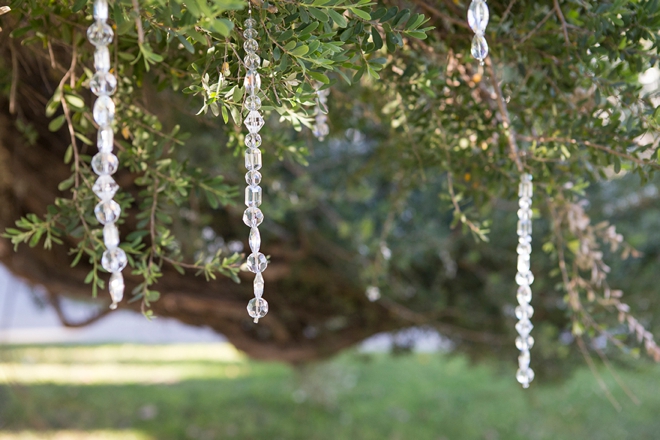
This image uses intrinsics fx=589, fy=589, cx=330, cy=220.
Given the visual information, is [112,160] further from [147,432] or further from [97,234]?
[147,432]

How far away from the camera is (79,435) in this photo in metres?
4.14

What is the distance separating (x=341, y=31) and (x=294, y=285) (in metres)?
2.05

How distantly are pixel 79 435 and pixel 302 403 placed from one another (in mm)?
1707

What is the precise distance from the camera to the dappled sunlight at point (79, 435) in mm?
4031

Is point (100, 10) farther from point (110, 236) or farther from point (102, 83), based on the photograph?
point (110, 236)

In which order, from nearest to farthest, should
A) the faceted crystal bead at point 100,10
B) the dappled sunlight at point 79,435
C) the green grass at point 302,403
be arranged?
1. the faceted crystal bead at point 100,10
2. the dappled sunlight at point 79,435
3. the green grass at point 302,403

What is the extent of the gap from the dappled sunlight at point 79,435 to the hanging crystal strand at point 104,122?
13.0 feet

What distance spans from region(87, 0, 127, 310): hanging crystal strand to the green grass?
3.28 meters

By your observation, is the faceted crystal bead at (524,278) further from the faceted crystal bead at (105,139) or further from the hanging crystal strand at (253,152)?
the faceted crystal bead at (105,139)

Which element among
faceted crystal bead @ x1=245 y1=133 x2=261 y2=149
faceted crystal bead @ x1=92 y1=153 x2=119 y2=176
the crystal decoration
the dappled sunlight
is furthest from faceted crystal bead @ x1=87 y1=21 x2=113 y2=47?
the dappled sunlight

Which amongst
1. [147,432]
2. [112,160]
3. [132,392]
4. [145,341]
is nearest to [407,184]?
[112,160]

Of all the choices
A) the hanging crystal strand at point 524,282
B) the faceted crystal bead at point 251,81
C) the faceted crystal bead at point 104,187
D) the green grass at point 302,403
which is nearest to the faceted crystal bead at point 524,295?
the hanging crystal strand at point 524,282

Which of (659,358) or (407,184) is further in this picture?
(407,184)

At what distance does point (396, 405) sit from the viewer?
498 centimetres
